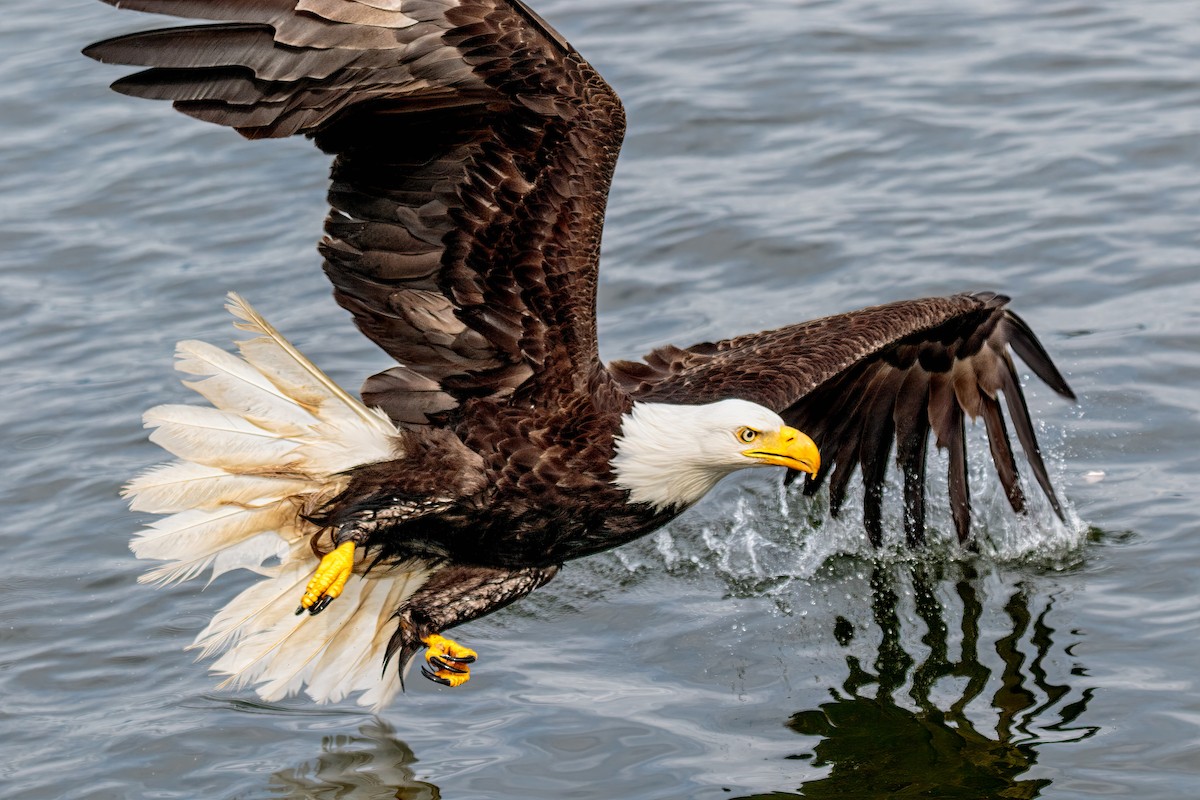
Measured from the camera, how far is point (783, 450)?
5543 millimetres

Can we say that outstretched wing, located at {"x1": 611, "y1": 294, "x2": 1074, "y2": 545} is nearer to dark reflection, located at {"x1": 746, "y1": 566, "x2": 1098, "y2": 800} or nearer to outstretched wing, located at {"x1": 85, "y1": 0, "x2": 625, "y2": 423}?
dark reflection, located at {"x1": 746, "y1": 566, "x2": 1098, "y2": 800}

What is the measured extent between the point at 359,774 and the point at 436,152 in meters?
1.95

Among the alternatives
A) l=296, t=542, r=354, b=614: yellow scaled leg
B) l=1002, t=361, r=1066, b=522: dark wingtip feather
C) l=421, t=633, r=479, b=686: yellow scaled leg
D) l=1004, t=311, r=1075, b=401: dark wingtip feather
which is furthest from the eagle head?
l=1004, t=311, r=1075, b=401: dark wingtip feather

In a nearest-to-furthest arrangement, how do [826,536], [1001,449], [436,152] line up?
1. [436,152]
2. [1001,449]
3. [826,536]

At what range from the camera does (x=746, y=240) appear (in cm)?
926

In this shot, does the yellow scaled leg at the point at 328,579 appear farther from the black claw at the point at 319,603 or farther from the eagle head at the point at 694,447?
the eagle head at the point at 694,447

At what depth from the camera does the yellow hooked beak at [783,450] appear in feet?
18.2

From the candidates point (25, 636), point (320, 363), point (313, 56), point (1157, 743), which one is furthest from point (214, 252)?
point (1157, 743)

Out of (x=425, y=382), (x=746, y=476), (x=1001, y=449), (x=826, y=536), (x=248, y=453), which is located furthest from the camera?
(x=746, y=476)

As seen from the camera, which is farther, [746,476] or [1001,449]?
[746,476]

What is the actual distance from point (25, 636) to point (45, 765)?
38.7 inches

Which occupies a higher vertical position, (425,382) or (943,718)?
(425,382)

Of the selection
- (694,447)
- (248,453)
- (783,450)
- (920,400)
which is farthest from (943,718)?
(248,453)

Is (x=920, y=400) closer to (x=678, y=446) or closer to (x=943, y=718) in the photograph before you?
(x=943, y=718)
